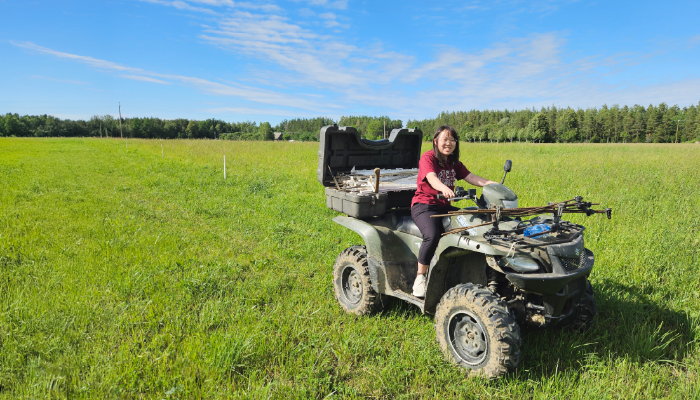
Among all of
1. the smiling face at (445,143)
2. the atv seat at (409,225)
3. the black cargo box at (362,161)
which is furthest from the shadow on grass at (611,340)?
the smiling face at (445,143)

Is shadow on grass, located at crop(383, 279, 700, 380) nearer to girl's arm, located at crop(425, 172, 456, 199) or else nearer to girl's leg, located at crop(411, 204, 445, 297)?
girl's leg, located at crop(411, 204, 445, 297)

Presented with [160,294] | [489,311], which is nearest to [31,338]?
[160,294]

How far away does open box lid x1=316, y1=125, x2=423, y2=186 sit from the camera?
13.8 feet

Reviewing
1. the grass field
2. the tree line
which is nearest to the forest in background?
the tree line

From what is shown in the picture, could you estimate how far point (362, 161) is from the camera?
4.71 meters

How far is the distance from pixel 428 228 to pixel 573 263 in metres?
1.12

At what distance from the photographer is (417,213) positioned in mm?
3477

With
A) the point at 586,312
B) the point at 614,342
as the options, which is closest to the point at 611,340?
the point at 614,342

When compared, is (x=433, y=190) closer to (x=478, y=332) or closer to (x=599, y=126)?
(x=478, y=332)

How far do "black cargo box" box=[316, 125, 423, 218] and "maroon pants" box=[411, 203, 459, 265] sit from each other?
57 centimetres

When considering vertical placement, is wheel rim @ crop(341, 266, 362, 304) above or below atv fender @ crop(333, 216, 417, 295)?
below

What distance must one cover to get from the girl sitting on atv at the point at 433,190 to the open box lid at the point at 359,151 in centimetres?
106

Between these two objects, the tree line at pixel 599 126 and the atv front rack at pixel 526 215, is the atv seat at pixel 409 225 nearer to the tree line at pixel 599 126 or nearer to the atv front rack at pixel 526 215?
the atv front rack at pixel 526 215

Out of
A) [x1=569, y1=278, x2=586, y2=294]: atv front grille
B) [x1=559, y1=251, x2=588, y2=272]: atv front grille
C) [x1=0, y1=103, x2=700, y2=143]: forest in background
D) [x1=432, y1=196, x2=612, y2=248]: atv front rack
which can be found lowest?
[x1=569, y1=278, x2=586, y2=294]: atv front grille
